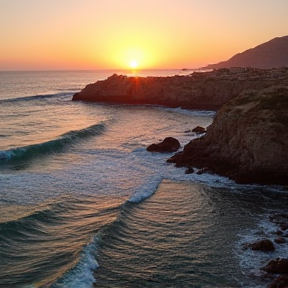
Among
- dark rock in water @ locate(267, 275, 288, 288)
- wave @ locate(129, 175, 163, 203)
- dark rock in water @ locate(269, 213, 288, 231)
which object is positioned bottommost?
dark rock in water @ locate(267, 275, 288, 288)

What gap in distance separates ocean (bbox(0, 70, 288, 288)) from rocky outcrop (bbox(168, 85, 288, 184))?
3.82 ft

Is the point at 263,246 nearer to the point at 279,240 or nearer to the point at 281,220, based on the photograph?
the point at 279,240

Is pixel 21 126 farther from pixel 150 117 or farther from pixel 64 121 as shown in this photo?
pixel 150 117

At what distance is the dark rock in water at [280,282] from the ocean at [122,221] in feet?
1.45

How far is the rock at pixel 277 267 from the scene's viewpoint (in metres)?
14.7

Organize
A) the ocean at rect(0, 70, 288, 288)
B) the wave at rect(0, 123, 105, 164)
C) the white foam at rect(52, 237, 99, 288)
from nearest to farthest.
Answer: the white foam at rect(52, 237, 99, 288)
the ocean at rect(0, 70, 288, 288)
the wave at rect(0, 123, 105, 164)

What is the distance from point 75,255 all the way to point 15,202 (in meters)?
8.10

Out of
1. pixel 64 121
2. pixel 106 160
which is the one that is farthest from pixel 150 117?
pixel 106 160

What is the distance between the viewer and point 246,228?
1908 centimetres

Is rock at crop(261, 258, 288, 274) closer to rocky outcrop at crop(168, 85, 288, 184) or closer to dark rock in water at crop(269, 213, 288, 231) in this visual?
dark rock in water at crop(269, 213, 288, 231)

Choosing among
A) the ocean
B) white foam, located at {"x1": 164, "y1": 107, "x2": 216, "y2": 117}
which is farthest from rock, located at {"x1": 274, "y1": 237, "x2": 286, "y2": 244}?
white foam, located at {"x1": 164, "y1": 107, "x2": 216, "y2": 117}

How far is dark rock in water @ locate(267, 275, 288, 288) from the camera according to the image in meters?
13.6

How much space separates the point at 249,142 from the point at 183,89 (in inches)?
1947

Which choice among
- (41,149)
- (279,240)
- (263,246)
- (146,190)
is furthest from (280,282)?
(41,149)
